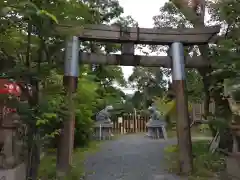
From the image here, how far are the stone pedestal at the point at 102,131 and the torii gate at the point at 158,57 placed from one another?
24.0ft

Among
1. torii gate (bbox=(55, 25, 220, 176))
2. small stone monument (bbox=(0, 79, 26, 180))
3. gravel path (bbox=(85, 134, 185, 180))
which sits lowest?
gravel path (bbox=(85, 134, 185, 180))

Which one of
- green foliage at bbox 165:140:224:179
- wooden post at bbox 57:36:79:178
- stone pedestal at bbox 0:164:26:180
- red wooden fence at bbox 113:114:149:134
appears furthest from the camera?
red wooden fence at bbox 113:114:149:134

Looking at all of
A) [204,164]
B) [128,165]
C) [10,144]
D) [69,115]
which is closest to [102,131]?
[128,165]

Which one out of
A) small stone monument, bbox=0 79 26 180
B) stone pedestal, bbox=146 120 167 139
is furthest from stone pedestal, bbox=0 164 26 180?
stone pedestal, bbox=146 120 167 139

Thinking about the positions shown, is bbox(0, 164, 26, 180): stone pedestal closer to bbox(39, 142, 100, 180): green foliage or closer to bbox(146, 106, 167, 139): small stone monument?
bbox(39, 142, 100, 180): green foliage

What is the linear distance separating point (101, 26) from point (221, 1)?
322cm

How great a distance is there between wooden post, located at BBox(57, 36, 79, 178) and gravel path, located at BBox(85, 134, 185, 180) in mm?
637

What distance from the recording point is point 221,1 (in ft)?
13.5

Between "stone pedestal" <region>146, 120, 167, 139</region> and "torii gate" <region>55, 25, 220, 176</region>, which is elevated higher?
Answer: "torii gate" <region>55, 25, 220, 176</region>

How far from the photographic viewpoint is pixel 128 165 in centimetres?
725

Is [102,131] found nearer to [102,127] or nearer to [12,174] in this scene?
[102,127]

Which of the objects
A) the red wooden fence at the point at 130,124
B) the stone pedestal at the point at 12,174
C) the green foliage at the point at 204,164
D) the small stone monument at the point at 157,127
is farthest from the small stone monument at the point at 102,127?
the stone pedestal at the point at 12,174

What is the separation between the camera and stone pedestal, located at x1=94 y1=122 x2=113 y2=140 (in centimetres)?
1361

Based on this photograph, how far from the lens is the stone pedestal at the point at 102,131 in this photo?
44.7 ft
